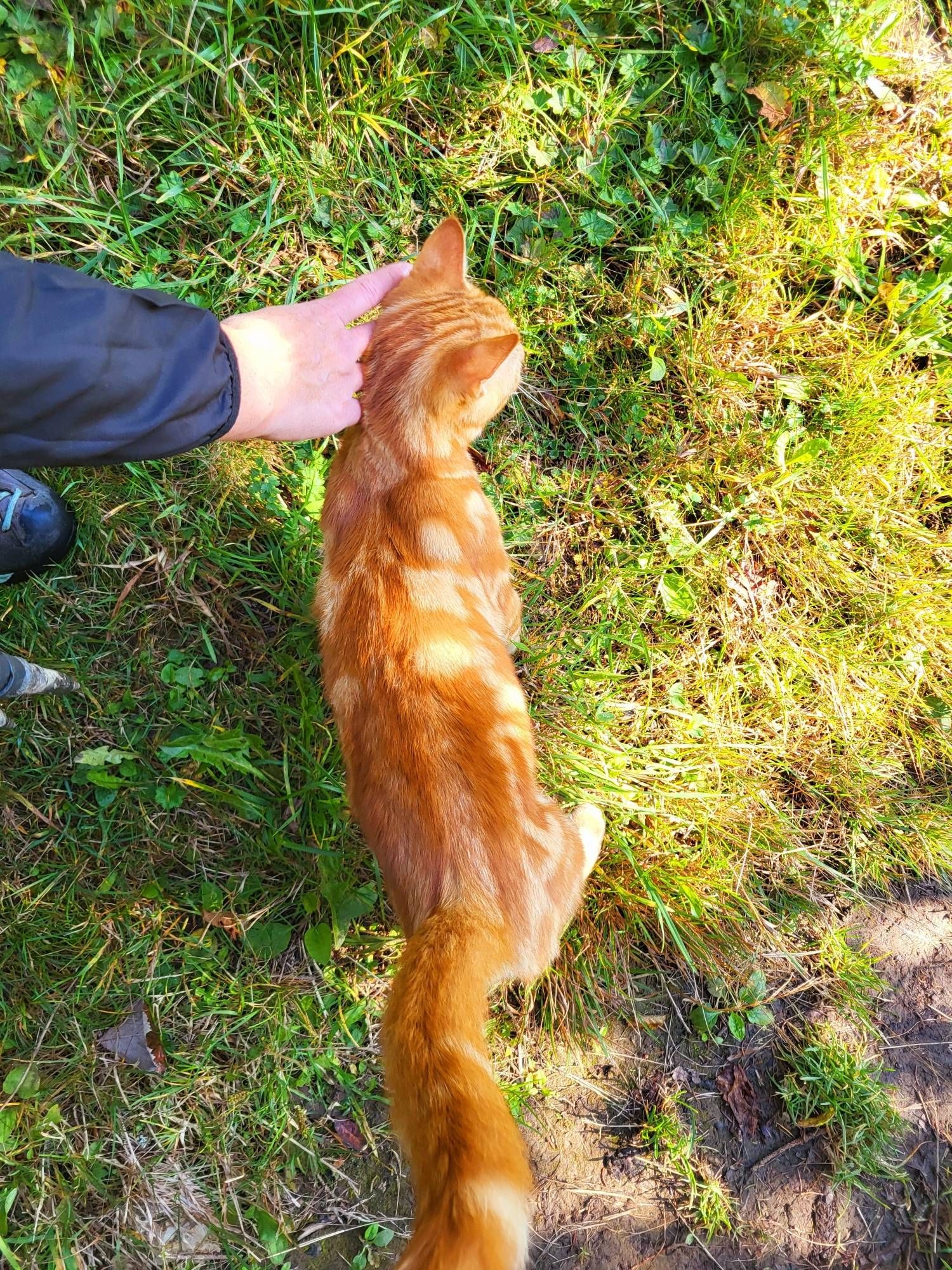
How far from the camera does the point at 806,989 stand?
2.62m

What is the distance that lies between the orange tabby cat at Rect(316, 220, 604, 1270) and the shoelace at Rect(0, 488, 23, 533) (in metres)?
1.28

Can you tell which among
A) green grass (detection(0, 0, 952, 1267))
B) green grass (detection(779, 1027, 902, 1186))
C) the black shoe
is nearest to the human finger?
green grass (detection(0, 0, 952, 1267))

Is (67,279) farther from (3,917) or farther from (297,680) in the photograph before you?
(3,917)

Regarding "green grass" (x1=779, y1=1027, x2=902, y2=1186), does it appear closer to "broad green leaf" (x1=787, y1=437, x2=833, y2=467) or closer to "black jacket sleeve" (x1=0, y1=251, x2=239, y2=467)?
"broad green leaf" (x1=787, y1=437, x2=833, y2=467)

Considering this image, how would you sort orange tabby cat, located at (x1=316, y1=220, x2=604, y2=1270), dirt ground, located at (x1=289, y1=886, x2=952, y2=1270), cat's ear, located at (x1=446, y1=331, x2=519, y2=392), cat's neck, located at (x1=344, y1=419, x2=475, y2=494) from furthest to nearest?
1. dirt ground, located at (x1=289, y1=886, x2=952, y2=1270)
2. cat's neck, located at (x1=344, y1=419, x2=475, y2=494)
3. cat's ear, located at (x1=446, y1=331, x2=519, y2=392)
4. orange tabby cat, located at (x1=316, y1=220, x2=604, y2=1270)

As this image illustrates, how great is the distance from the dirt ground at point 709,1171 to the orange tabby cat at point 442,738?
2.96ft

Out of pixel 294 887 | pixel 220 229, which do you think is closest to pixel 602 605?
pixel 294 887

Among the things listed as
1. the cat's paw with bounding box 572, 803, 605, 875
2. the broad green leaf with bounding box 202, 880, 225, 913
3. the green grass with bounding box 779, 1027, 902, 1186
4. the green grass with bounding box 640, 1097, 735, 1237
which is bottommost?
the green grass with bounding box 640, 1097, 735, 1237

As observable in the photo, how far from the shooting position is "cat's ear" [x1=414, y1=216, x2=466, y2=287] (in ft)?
7.16

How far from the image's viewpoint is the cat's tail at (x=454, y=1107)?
126 cm

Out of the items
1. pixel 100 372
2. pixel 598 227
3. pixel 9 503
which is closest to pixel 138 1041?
pixel 9 503

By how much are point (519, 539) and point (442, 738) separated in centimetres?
123

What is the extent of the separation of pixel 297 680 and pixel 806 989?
7.16 ft

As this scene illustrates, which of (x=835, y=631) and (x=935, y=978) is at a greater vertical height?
(x=835, y=631)
